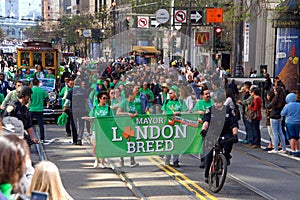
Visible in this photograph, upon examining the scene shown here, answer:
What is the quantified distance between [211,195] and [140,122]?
103 inches

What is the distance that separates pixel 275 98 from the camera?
51.1 feet

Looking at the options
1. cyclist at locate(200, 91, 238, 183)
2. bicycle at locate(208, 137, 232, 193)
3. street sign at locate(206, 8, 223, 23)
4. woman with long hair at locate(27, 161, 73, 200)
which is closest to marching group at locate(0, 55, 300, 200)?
cyclist at locate(200, 91, 238, 183)

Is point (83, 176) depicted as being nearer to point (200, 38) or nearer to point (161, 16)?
point (161, 16)

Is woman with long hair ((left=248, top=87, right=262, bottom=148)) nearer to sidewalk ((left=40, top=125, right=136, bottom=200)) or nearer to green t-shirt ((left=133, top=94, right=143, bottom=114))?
green t-shirt ((left=133, top=94, right=143, bottom=114))

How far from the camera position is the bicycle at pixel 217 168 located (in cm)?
1041

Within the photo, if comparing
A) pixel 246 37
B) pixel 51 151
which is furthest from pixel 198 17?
pixel 51 151

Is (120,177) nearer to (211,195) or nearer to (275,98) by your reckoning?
(211,195)

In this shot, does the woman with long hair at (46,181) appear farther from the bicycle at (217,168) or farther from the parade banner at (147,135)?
the parade banner at (147,135)

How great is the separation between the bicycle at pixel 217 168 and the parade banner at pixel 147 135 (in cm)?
179

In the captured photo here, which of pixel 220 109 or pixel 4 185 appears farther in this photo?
pixel 220 109

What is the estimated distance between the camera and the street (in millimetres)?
10547

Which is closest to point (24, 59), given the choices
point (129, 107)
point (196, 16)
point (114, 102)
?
point (196, 16)

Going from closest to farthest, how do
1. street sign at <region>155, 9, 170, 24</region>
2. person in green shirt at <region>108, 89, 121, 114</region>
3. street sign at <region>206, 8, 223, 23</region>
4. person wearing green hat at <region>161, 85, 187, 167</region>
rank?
person wearing green hat at <region>161, 85, 187, 167</region>
person in green shirt at <region>108, 89, 121, 114</region>
street sign at <region>206, 8, 223, 23</region>
street sign at <region>155, 9, 170, 24</region>

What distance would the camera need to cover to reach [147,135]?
12.4 metres
